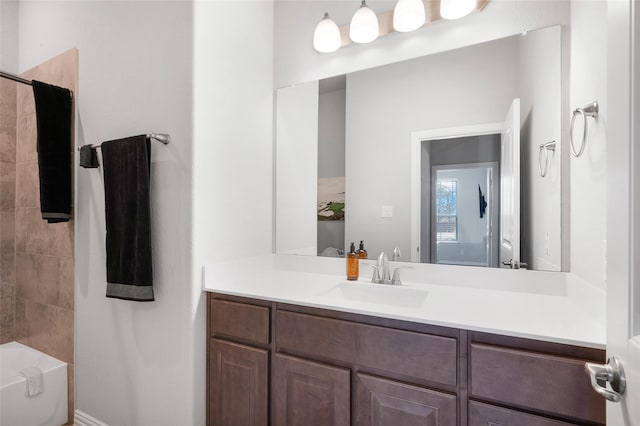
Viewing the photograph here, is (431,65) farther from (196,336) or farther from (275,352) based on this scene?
(196,336)

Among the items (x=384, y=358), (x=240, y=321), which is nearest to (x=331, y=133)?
(x=240, y=321)

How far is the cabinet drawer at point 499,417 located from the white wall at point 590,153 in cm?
46

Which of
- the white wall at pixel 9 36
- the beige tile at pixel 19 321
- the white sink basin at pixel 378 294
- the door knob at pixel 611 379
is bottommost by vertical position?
the beige tile at pixel 19 321

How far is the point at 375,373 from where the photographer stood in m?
1.17

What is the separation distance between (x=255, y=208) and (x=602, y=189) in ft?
5.00

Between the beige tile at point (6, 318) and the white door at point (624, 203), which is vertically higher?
the white door at point (624, 203)

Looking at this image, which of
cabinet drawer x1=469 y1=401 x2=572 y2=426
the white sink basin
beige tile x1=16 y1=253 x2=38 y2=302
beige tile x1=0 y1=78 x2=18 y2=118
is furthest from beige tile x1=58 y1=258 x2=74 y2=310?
cabinet drawer x1=469 y1=401 x2=572 y2=426

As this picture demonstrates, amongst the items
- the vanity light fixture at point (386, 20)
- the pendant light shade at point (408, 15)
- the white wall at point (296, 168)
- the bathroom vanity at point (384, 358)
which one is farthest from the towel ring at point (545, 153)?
the white wall at point (296, 168)

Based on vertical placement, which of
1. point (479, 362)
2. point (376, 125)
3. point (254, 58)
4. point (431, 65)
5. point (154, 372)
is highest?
point (254, 58)

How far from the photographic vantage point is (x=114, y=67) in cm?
176

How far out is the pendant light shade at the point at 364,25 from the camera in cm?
169

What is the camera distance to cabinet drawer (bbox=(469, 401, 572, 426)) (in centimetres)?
93

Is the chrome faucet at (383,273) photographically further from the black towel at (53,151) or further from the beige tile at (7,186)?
the beige tile at (7,186)

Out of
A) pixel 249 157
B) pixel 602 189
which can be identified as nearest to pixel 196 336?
pixel 249 157
